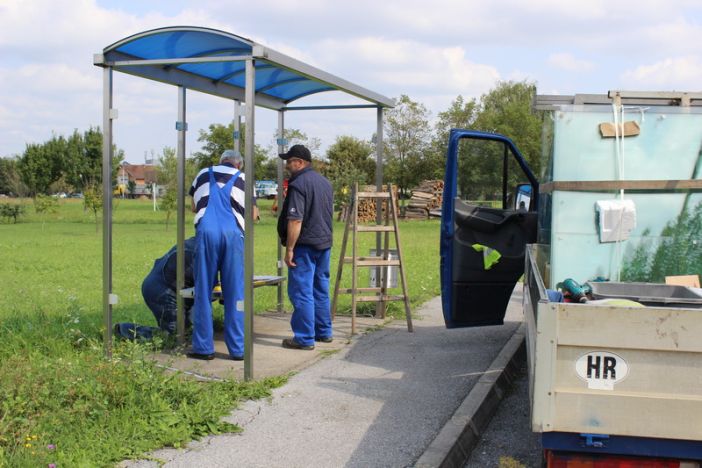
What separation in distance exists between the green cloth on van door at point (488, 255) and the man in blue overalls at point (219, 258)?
7.17 feet

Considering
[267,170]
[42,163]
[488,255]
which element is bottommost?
[488,255]

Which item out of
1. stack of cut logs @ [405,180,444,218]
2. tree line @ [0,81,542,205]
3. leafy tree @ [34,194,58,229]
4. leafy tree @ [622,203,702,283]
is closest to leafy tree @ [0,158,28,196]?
tree line @ [0,81,542,205]

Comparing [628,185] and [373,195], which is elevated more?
[628,185]

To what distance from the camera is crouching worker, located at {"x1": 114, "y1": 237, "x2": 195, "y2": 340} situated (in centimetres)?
813

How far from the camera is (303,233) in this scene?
784 cm

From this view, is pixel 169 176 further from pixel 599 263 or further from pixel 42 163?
pixel 599 263

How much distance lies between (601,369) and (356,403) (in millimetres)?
2740

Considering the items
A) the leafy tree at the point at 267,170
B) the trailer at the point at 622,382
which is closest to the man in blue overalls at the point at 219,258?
the trailer at the point at 622,382

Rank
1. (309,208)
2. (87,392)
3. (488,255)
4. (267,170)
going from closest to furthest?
(87,392)
(488,255)
(309,208)
(267,170)

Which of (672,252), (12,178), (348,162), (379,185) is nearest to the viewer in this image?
(672,252)

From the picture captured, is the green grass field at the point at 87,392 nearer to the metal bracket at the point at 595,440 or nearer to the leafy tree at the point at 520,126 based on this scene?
the metal bracket at the point at 595,440

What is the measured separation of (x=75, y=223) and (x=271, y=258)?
2309cm

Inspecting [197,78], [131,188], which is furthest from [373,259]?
[131,188]

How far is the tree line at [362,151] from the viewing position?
3838 centimetres
